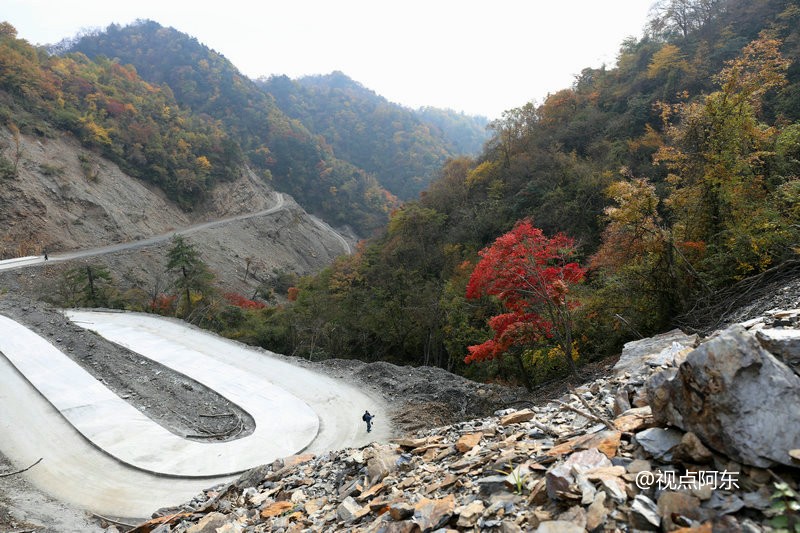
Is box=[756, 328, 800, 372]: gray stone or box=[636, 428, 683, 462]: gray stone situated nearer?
box=[756, 328, 800, 372]: gray stone

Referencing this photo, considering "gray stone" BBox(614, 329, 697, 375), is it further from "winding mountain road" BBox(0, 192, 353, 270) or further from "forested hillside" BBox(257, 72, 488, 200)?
"forested hillside" BBox(257, 72, 488, 200)

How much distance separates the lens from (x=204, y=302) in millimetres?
30141

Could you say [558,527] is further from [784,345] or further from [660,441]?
[784,345]

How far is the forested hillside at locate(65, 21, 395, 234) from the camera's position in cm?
8662

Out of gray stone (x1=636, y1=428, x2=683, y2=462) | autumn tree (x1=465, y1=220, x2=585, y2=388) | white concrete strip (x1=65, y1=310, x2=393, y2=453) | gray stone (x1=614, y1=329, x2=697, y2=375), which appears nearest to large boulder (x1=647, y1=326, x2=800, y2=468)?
gray stone (x1=636, y1=428, x2=683, y2=462)

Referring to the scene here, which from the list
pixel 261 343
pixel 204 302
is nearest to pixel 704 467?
pixel 261 343

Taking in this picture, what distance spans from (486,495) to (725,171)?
1195cm

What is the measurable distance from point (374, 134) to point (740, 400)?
121m

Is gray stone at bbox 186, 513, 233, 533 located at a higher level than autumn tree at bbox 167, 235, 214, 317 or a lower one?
lower

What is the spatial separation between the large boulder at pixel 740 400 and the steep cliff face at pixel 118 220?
39.7 m

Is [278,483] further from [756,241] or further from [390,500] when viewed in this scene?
[756,241]

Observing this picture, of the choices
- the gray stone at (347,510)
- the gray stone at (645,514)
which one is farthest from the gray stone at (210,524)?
the gray stone at (645,514)

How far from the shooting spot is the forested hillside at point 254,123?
86.6 m

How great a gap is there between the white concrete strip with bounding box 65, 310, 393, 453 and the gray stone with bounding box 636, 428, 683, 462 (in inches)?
381
